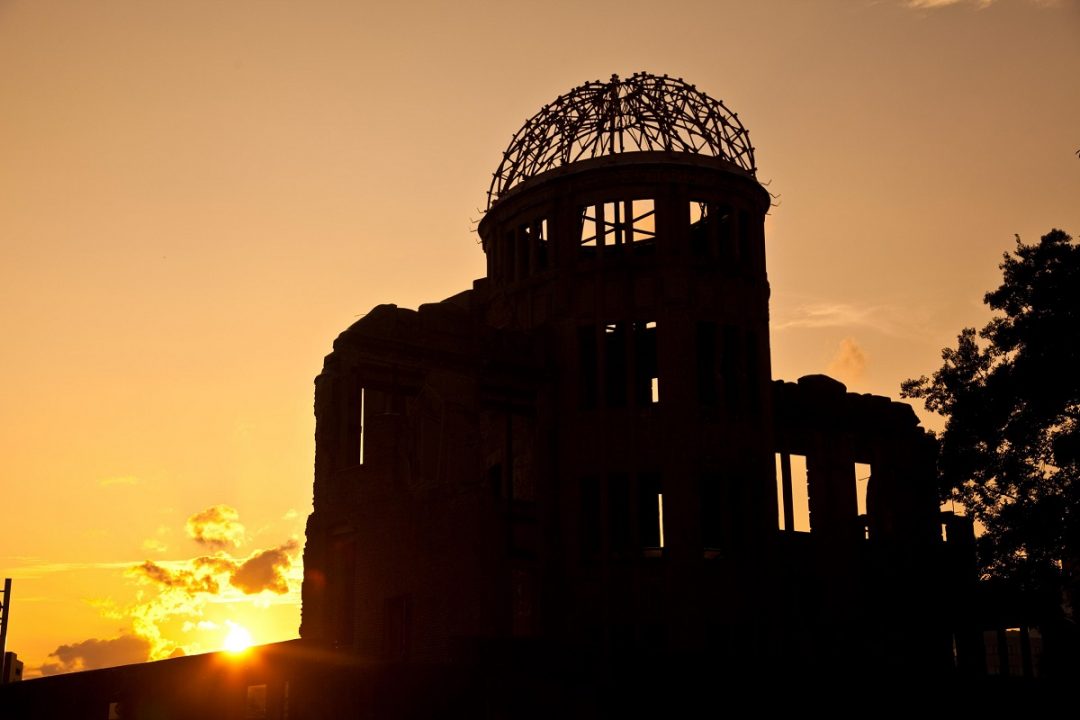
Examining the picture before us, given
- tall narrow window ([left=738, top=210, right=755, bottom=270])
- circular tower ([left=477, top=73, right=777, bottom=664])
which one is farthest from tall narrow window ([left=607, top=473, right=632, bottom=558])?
tall narrow window ([left=738, top=210, right=755, bottom=270])

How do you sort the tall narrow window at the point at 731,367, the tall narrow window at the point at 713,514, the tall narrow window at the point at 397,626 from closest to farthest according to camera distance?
the tall narrow window at the point at 397,626, the tall narrow window at the point at 713,514, the tall narrow window at the point at 731,367

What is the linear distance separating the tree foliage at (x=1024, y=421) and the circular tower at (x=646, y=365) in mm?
5186

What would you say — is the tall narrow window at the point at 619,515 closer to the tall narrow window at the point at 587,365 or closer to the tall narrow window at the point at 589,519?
the tall narrow window at the point at 589,519

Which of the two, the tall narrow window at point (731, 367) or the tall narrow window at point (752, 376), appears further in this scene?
the tall narrow window at point (752, 376)

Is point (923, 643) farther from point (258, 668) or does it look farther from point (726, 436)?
point (258, 668)

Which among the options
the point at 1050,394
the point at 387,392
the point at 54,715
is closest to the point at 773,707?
the point at 1050,394

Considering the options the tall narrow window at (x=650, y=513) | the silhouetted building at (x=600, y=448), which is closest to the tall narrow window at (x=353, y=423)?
the silhouetted building at (x=600, y=448)

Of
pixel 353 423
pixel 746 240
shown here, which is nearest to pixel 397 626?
pixel 353 423

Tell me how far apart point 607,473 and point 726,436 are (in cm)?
339

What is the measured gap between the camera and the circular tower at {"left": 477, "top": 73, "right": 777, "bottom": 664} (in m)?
32.5

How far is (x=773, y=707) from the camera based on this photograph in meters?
26.0

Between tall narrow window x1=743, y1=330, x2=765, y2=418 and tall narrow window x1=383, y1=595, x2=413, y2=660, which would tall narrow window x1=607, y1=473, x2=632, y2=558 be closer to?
tall narrow window x1=743, y1=330, x2=765, y2=418

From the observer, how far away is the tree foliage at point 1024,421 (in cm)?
3123

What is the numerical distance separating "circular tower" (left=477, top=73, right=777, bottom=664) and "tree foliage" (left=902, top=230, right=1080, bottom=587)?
519 cm
